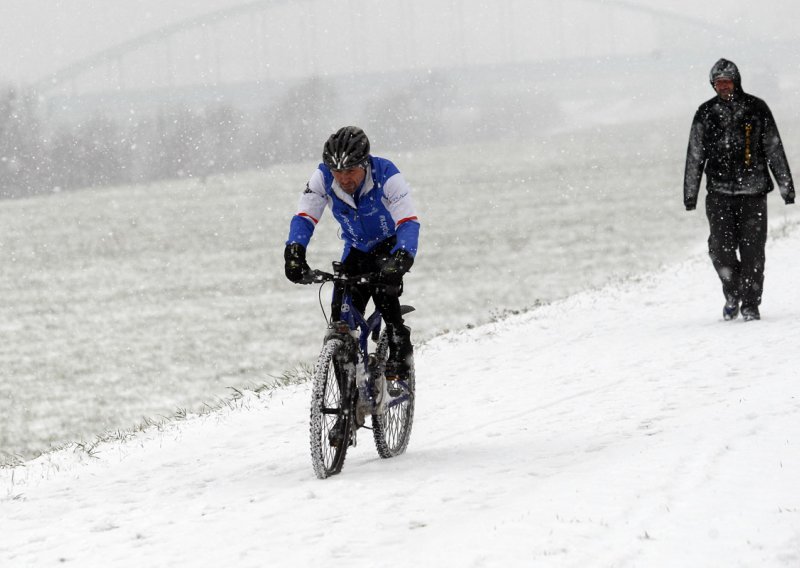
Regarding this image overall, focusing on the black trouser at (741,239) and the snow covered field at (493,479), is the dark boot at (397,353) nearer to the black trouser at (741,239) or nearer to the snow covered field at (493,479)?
the snow covered field at (493,479)

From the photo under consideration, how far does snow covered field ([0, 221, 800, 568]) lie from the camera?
4.36 m

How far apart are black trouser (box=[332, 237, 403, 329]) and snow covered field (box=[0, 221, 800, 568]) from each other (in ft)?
3.35

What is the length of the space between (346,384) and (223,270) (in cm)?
2766

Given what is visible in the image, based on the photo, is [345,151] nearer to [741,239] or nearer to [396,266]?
[396,266]

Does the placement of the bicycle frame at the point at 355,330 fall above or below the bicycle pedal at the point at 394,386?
above

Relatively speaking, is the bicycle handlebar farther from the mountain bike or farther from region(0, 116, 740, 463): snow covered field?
region(0, 116, 740, 463): snow covered field

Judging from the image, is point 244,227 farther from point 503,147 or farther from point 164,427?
point 503,147

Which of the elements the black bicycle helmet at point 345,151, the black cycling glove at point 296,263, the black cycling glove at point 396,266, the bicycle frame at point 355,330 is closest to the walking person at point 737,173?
the bicycle frame at point 355,330

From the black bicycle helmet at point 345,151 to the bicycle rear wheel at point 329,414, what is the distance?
1116mm

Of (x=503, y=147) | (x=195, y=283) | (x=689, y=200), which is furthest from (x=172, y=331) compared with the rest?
(x=503, y=147)

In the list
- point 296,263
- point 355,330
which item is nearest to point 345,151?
point 296,263

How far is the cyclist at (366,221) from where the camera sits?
5754mm

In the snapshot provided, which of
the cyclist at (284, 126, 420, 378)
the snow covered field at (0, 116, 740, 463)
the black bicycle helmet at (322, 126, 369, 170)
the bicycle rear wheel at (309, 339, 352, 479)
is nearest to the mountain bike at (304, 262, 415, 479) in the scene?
the bicycle rear wheel at (309, 339, 352, 479)

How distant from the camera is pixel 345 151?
5.70 metres
